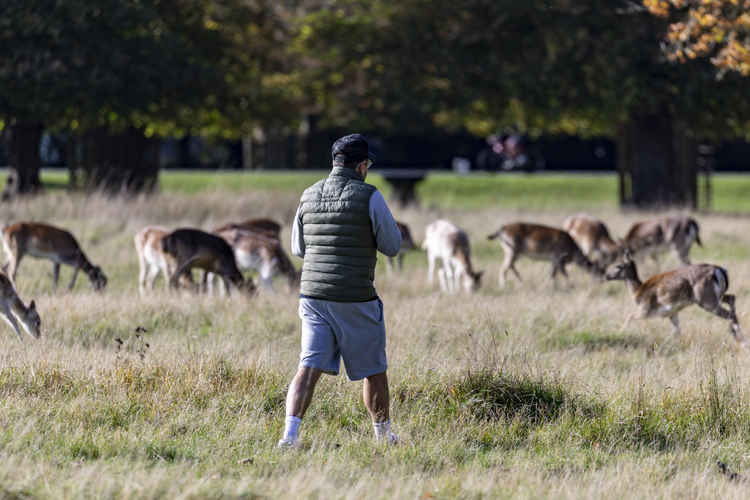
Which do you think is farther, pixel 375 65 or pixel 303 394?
pixel 375 65

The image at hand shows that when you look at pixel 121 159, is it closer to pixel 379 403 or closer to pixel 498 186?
pixel 498 186

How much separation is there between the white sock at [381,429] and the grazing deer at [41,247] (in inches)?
333

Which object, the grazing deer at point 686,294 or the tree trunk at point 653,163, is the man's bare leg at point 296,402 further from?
the tree trunk at point 653,163

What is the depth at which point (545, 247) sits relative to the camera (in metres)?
16.2

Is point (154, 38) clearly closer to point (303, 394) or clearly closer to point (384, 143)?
point (303, 394)

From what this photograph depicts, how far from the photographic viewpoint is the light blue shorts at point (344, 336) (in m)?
6.77

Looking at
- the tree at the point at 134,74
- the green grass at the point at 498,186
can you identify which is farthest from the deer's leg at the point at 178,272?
the green grass at the point at 498,186

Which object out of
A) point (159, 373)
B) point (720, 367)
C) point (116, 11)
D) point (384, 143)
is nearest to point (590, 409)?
point (720, 367)

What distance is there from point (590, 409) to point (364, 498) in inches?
102

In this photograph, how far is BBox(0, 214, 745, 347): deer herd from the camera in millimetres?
11211

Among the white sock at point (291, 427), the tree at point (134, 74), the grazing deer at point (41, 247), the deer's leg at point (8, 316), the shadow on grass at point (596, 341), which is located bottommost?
the shadow on grass at point (596, 341)

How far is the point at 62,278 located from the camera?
15.9 metres

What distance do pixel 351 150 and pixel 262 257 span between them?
7967 mm

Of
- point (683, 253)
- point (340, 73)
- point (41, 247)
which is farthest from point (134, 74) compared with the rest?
point (683, 253)
